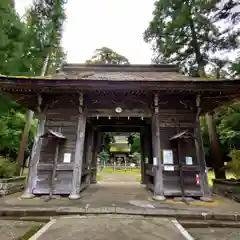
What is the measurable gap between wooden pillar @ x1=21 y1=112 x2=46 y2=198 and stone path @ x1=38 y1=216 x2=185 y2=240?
2440 millimetres

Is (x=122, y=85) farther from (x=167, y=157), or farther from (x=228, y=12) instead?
(x=228, y=12)

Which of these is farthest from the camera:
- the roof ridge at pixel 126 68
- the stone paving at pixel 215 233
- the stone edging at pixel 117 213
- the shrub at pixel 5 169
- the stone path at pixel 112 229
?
the roof ridge at pixel 126 68

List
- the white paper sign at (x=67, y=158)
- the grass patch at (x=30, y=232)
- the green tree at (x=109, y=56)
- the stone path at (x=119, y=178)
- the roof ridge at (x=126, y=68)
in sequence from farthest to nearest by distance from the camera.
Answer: the green tree at (x=109, y=56)
the stone path at (x=119, y=178)
the roof ridge at (x=126, y=68)
the white paper sign at (x=67, y=158)
the grass patch at (x=30, y=232)

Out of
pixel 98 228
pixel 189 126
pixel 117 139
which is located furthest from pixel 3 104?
pixel 117 139

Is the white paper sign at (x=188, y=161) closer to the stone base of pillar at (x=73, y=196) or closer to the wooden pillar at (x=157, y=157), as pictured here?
the wooden pillar at (x=157, y=157)

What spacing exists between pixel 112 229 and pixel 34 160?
3.89m

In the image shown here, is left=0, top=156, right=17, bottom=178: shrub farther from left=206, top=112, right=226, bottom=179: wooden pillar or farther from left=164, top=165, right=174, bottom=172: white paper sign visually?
left=206, top=112, right=226, bottom=179: wooden pillar

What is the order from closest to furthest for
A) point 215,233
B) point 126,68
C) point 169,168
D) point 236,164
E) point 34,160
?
point 215,233, point 169,168, point 34,160, point 236,164, point 126,68

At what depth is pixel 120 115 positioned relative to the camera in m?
6.39

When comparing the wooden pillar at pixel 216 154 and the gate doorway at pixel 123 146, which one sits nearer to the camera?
the wooden pillar at pixel 216 154

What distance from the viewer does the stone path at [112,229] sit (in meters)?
3.13

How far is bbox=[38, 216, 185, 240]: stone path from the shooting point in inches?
123

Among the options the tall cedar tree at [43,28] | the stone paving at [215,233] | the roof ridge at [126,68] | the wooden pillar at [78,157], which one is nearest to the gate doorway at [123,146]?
the wooden pillar at [78,157]

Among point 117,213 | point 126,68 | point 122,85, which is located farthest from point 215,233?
point 126,68
